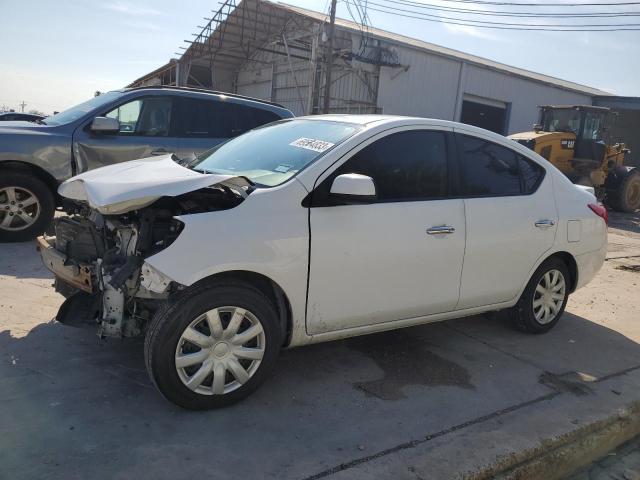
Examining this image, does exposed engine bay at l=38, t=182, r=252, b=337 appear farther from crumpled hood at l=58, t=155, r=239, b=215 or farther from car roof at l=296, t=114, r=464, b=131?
car roof at l=296, t=114, r=464, b=131

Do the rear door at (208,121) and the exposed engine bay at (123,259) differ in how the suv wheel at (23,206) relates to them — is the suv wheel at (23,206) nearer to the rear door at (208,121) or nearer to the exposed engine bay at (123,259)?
the rear door at (208,121)

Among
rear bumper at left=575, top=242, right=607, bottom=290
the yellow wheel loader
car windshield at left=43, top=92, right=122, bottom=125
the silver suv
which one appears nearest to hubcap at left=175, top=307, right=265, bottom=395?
the silver suv

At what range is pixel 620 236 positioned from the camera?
11945 millimetres

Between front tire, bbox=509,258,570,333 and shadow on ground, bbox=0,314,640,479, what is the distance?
18 cm

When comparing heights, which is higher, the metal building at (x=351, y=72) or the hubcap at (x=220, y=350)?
the metal building at (x=351, y=72)

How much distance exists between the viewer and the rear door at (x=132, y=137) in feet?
21.0

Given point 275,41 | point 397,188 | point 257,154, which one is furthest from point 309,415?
point 275,41

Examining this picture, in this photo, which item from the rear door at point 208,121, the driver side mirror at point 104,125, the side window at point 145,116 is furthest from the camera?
the rear door at point 208,121

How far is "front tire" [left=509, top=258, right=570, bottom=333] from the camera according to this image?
4.60 metres

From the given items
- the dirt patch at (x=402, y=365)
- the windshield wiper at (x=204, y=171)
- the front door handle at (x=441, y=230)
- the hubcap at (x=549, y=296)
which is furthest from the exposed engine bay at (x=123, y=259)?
the hubcap at (x=549, y=296)

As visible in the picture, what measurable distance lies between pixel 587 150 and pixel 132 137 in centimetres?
1323

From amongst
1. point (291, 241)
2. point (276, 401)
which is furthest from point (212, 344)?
point (291, 241)

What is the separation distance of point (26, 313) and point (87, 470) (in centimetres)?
219

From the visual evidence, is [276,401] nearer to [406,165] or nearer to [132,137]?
[406,165]
